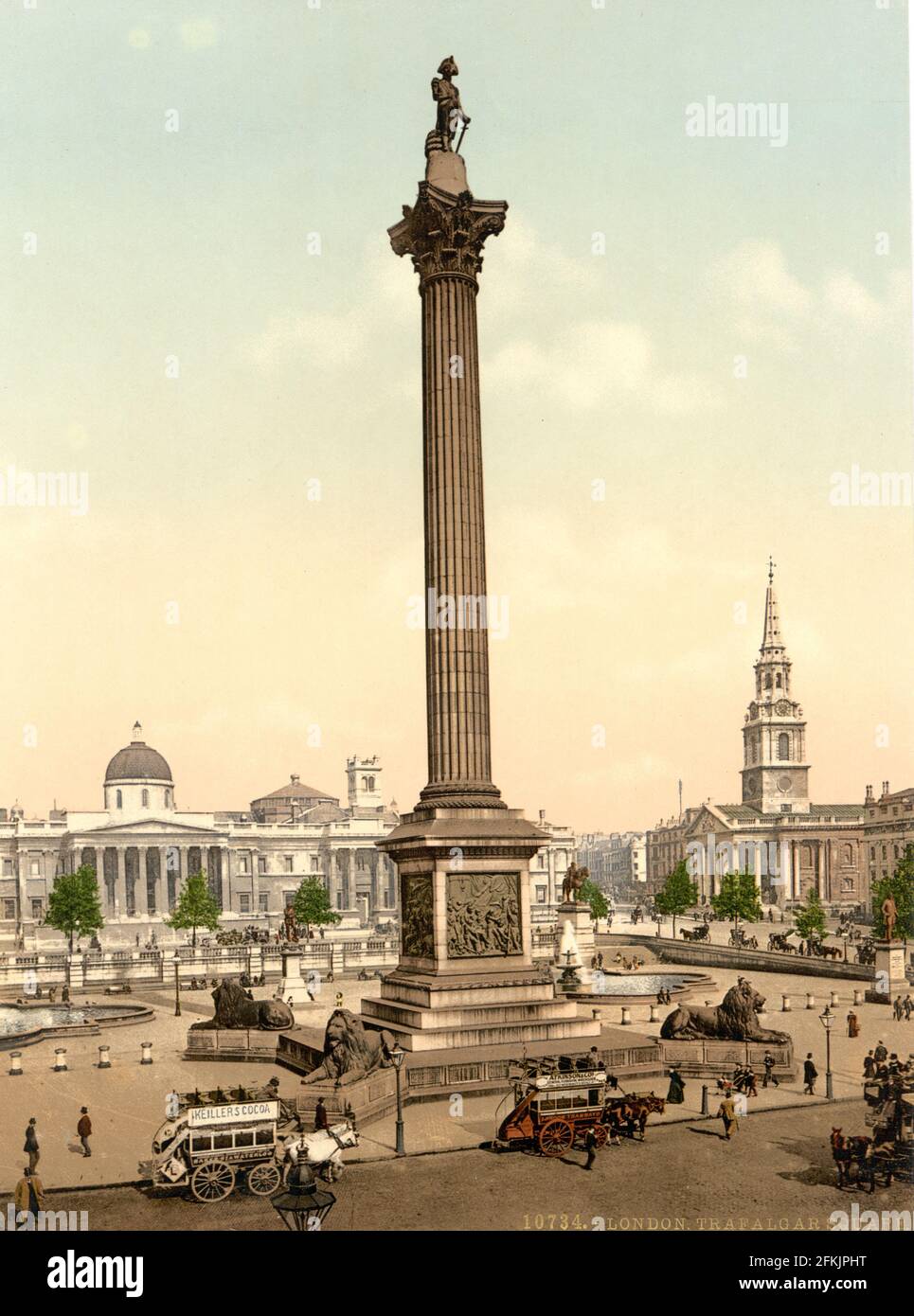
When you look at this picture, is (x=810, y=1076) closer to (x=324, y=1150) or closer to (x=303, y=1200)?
(x=324, y=1150)

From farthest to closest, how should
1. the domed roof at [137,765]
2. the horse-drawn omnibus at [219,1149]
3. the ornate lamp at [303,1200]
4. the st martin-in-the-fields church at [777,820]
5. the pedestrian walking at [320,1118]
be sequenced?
the st martin-in-the-fields church at [777,820] → the domed roof at [137,765] → the pedestrian walking at [320,1118] → the horse-drawn omnibus at [219,1149] → the ornate lamp at [303,1200]

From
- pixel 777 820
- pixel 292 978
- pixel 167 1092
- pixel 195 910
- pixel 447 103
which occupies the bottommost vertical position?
pixel 777 820

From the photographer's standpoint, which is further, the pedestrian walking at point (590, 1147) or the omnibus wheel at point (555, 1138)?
the omnibus wheel at point (555, 1138)

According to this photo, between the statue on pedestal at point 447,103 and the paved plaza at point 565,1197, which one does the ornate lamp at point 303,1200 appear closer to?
the paved plaza at point 565,1197

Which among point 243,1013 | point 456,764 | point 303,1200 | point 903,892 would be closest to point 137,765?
point 903,892

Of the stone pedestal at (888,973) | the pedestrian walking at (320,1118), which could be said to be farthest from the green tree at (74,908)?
the pedestrian walking at (320,1118)

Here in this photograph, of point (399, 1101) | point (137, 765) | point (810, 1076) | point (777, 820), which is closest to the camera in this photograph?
point (399, 1101)
